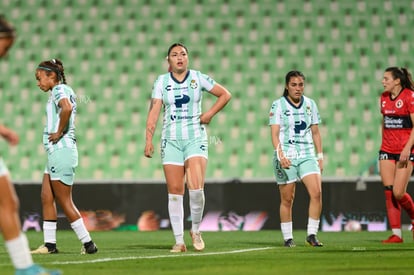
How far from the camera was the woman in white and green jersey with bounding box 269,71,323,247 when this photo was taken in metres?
8.07

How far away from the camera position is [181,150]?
284 inches

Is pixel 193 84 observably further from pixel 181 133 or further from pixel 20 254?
pixel 20 254

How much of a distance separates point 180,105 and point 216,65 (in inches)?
298

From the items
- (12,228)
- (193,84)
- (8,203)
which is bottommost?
(12,228)

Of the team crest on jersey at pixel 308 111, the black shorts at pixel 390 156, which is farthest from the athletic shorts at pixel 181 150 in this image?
the black shorts at pixel 390 156

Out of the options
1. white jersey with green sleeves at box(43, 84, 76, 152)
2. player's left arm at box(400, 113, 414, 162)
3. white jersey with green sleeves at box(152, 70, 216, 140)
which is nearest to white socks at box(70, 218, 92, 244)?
white jersey with green sleeves at box(43, 84, 76, 152)

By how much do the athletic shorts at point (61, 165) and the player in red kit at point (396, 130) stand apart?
10.3 ft

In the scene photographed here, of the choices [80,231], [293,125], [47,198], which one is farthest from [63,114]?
[293,125]

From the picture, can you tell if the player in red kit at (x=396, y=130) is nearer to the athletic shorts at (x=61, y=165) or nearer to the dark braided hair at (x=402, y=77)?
the dark braided hair at (x=402, y=77)

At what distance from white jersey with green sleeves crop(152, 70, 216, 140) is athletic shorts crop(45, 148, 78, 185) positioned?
76 centimetres

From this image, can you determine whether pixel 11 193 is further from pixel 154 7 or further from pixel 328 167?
pixel 154 7

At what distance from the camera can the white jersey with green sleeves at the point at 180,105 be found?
7.19 meters

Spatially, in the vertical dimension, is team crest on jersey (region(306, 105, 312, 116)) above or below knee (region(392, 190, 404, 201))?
above

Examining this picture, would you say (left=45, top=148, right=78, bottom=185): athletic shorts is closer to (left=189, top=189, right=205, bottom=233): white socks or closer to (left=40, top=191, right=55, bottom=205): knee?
(left=40, top=191, right=55, bottom=205): knee
